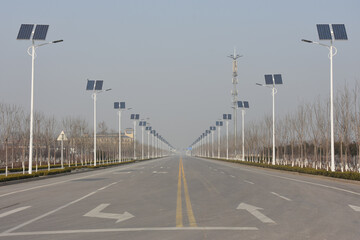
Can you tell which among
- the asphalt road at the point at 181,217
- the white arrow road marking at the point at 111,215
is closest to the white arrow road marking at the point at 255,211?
the asphalt road at the point at 181,217

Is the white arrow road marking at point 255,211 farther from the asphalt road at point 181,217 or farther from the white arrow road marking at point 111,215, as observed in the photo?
the white arrow road marking at point 111,215

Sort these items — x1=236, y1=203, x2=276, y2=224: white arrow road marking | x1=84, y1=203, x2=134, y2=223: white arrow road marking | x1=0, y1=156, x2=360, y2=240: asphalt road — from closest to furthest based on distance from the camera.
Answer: x1=0, y1=156, x2=360, y2=240: asphalt road
x1=236, y1=203, x2=276, y2=224: white arrow road marking
x1=84, y1=203, x2=134, y2=223: white arrow road marking

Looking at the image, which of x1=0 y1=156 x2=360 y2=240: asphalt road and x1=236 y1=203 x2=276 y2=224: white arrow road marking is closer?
x1=0 y1=156 x2=360 y2=240: asphalt road

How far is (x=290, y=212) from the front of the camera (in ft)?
41.2

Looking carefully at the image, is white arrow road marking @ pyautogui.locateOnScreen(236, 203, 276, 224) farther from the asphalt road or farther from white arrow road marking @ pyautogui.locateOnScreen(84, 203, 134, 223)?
white arrow road marking @ pyautogui.locateOnScreen(84, 203, 134, 223)

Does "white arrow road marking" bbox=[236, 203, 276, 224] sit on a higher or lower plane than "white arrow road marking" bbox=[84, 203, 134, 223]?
lower

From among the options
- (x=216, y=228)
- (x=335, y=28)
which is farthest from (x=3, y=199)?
(x=335, y=28)

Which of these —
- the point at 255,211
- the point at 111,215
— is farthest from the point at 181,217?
the point at 255,211

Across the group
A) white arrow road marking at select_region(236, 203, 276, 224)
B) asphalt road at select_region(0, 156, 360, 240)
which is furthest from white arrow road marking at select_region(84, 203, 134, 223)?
white arrow road marking at select_region(236, 203, 276, 224)

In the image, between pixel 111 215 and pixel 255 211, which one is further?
pixel 255 211

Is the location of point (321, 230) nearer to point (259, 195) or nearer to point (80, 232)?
point (80, 232)

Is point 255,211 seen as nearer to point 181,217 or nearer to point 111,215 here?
point 181,217

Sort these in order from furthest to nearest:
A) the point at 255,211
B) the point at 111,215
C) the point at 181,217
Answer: the point at 255,211, the point at 111,215, the point at 181,217

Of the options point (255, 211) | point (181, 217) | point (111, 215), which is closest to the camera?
point (181, 217)
